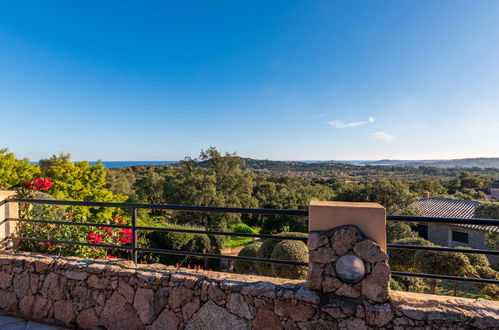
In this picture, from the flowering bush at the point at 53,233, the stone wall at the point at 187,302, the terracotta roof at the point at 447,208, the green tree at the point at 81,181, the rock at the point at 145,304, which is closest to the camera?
the stone wall at the point at 187,302

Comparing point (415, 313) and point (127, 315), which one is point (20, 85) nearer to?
point (127, 315)

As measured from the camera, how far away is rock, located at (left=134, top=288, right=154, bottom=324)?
207 centimetres

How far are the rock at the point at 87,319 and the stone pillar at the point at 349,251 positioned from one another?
1.96 m

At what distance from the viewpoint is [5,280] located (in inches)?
99.3

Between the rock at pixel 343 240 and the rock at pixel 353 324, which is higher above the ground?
the rock at pixel 343 240

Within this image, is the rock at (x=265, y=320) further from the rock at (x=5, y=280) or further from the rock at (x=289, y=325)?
the rock at (x=5, y=280)

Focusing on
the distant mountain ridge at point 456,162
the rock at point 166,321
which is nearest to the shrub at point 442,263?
the rock at point 166,321

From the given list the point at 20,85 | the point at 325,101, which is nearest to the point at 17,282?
the point at 20,85

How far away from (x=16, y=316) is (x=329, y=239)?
313cm

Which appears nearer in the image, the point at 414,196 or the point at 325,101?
the point at 325,101

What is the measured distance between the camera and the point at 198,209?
2.13 m

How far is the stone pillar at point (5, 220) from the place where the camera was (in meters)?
2.78

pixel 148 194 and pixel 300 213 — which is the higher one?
pixel 300 213

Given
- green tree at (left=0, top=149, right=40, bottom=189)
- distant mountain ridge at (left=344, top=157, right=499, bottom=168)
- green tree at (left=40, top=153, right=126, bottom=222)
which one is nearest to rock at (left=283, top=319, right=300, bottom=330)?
green tree at (left=0, top=149, right=40, bottom=189)
